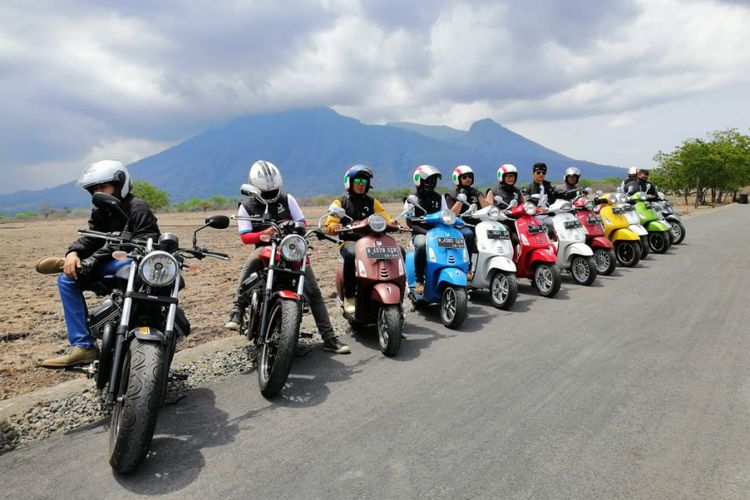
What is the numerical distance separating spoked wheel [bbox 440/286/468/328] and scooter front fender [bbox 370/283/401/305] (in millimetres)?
970

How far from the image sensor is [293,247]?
4.08m

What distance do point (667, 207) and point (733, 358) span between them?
10026mm

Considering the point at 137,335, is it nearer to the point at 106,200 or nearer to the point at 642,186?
the point at 106,200

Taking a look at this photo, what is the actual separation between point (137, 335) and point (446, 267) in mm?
3760

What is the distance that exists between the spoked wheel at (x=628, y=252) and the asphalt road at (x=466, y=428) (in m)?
4.46

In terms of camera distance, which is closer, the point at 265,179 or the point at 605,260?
the point at 265,179

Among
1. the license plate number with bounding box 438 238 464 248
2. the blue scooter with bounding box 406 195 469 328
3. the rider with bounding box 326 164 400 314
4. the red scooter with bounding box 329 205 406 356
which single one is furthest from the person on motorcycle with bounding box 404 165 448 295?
the red scooter with bounding box 329 205 406 356

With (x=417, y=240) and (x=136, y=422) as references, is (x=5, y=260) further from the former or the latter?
(x=136, y=422)

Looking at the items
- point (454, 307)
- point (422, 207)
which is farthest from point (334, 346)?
point (422, 207)

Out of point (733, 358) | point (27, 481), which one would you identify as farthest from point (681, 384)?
point (27, 481)

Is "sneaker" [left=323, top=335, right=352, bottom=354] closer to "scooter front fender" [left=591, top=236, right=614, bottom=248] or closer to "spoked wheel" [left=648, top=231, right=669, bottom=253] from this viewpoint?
"scooter front fender" [left=591, top=236, right=614, bottom=248]

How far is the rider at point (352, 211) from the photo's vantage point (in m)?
5.31

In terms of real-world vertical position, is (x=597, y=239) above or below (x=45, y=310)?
above

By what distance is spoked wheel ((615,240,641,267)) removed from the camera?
939 cm
